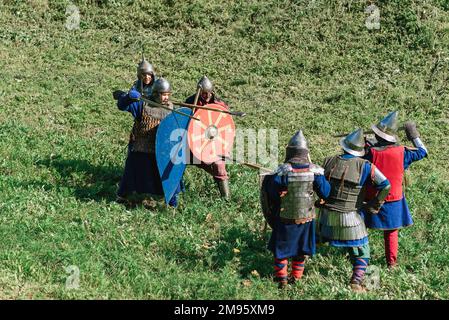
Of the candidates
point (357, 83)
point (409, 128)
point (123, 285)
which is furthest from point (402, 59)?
point (123, 285)

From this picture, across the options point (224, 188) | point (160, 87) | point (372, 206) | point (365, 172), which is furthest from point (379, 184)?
point (160, 87)

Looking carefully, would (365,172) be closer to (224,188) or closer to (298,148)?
(298,148)

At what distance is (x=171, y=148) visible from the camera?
7.91 m

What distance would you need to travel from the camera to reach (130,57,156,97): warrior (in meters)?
8.25

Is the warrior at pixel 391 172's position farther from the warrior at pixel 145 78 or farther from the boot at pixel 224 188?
the warrior at pixel 145 78

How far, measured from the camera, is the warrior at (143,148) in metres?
7.98

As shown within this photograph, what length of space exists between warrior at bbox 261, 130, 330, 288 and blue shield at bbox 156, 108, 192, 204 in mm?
1726

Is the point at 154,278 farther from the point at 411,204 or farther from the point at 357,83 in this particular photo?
the point at 357,83

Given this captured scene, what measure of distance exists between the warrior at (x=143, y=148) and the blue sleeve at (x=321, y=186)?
2.21m

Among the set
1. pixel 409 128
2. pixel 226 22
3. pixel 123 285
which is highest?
pixel 226 22

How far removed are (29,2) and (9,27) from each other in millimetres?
1029

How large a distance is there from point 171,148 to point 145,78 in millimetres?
976

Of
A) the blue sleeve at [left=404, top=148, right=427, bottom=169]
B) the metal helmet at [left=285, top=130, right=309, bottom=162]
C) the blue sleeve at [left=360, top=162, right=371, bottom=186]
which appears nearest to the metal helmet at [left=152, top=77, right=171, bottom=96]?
the metal helmet at [left=285, top=130, right=309, bottom=162]

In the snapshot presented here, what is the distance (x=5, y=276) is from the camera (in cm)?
593
